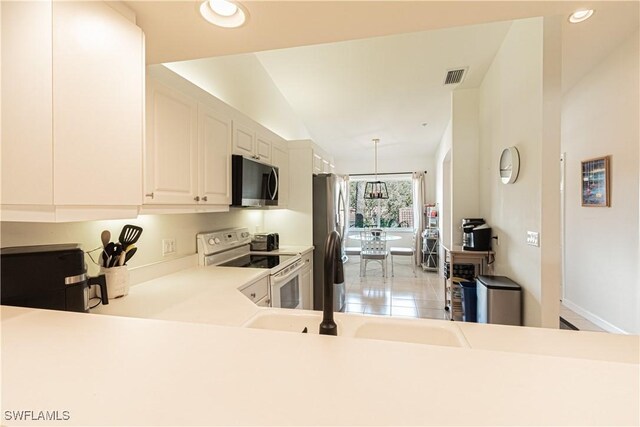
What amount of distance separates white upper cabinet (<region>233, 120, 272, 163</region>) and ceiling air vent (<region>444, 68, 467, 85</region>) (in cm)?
231

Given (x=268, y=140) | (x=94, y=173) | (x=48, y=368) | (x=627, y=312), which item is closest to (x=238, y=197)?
(x=268, y=140)

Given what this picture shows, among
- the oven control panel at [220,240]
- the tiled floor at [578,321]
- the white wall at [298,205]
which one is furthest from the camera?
the white wall at [298,205]

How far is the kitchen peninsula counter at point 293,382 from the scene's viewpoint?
1.59ft

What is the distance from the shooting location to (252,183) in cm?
244

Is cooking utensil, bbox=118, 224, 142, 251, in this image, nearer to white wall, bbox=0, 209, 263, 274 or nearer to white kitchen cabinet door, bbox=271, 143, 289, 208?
white wall, bbox=0, 209, 263, 274

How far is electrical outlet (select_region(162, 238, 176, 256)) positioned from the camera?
79.4 inches

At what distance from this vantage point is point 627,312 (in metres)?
2.60

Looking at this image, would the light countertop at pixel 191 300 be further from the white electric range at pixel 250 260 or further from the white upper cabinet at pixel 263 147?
the white upper cabinet at pixel 263 147

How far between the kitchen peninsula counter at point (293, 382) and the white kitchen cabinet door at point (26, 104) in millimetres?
447

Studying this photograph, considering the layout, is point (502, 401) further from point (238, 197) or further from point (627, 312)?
point (627, 312)

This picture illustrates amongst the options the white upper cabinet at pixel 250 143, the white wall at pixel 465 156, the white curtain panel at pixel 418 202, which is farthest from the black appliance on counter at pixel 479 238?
the white curtain panel at pixel 418 202

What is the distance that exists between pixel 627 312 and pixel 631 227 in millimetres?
804

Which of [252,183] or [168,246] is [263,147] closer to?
[252,183]

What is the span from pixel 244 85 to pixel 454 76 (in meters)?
2.49
